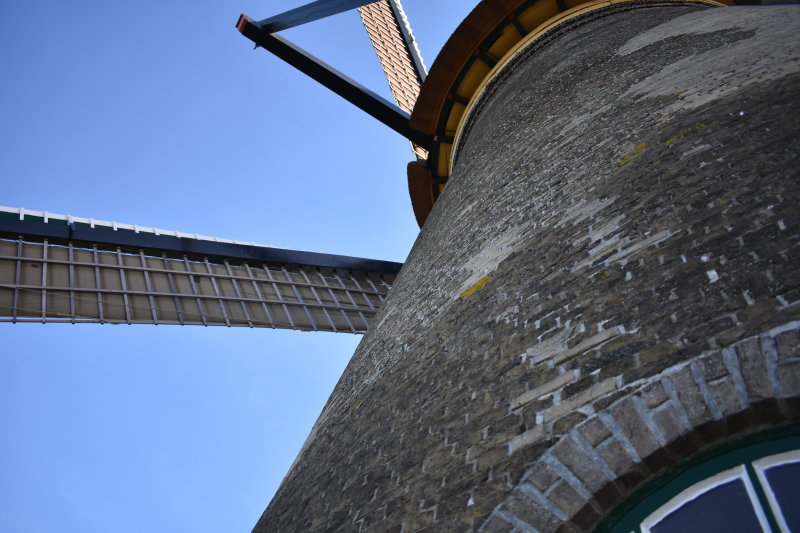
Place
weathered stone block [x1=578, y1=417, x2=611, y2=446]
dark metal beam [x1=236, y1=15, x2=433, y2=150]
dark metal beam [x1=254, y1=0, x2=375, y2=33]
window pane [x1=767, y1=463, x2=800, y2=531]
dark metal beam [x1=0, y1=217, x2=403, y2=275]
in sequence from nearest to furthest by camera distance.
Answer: window pane [x1=767, y1=463, x2=800, y2=531], weathered stone block [x1=578, y1=417, x2=611, y2=446], dark metal beam [x1=0, y1=217, x2=403, y2=275], dark metal beam [x1=254, y1=0, x2=375, y2=33], dark metal beam [x1=236, y1=15, x2=433, y2=150]

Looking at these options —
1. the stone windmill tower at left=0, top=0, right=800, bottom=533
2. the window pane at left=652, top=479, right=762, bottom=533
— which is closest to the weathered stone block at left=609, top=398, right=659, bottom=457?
the stone windmill tower at left=0, top=0, right=800, bottom=533

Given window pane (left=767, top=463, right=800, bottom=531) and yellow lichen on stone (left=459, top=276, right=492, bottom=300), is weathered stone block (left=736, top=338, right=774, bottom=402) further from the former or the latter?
yellow lichen on stone (left=459, top=276, right=492, bottom=300)

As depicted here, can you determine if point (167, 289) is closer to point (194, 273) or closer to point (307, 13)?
point (194, 273)

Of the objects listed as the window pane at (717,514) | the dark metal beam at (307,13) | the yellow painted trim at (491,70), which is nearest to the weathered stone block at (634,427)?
the window pane at (717,514)

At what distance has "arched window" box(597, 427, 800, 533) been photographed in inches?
67.3

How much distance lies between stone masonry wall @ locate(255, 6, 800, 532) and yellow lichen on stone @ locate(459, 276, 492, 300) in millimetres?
38

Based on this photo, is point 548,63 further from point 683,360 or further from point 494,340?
point 683,360

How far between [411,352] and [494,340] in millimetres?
766

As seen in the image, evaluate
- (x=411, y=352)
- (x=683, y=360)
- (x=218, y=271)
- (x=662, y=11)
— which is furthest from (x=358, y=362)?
(x=218, y=271)

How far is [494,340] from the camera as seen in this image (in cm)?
290

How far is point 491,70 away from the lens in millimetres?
7750

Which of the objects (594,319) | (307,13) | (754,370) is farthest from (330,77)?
(754,370)

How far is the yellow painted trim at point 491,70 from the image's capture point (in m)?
7.09

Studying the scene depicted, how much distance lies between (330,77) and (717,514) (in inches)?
370
